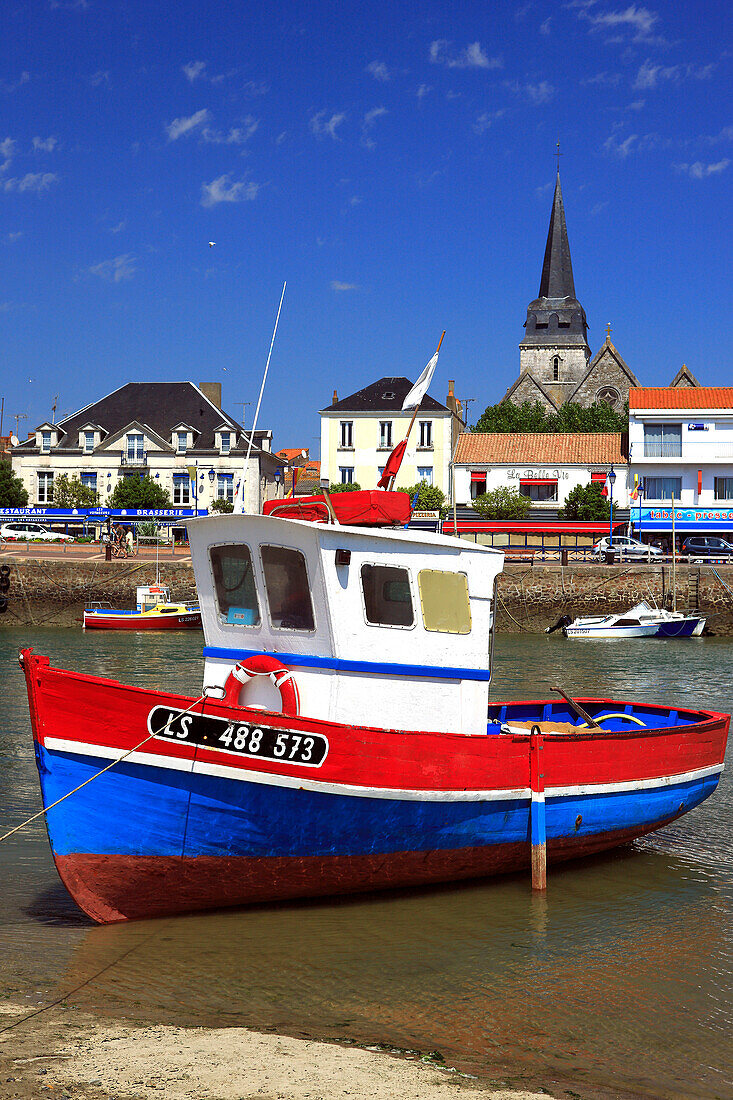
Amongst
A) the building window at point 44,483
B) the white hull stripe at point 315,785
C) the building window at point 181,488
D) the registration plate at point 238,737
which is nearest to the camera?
the white hull stripe at point 315,785

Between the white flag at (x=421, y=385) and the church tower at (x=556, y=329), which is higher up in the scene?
the church tower at (x=556, y=329)

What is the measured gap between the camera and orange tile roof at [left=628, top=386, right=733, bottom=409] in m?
59.2

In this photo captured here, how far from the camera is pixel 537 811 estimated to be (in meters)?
9.61

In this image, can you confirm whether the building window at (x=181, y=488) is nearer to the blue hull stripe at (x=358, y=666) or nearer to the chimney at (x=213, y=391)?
the chimney at (x=213, y=391)

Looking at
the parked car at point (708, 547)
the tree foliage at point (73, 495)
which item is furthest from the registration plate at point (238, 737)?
the tree foliage at point (73, 495)

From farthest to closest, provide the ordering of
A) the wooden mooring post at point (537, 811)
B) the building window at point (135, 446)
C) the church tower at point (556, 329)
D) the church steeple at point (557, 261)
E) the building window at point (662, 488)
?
the church steeple at point (557, 261)
the church tower at point (556, 329)
the building window at point (135, 446)
the building window at point (662, 488)
the wooden mooring post at point (537, 811)

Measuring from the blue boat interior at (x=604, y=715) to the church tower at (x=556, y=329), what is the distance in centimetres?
7678

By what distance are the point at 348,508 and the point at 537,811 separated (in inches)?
141

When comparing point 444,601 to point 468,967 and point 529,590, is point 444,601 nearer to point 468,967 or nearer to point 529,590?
point 468,967

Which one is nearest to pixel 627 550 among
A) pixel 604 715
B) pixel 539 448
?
pixel 539 448

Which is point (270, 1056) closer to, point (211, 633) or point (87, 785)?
point (87, 785)

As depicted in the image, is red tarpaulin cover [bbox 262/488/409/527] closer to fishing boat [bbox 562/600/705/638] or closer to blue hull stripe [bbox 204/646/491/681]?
blue hull stripe [bbox 204/646/491/681]

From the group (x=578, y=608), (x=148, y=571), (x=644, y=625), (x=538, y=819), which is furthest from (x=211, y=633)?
(x=148, y=571)

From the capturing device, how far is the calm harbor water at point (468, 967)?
260 inches
